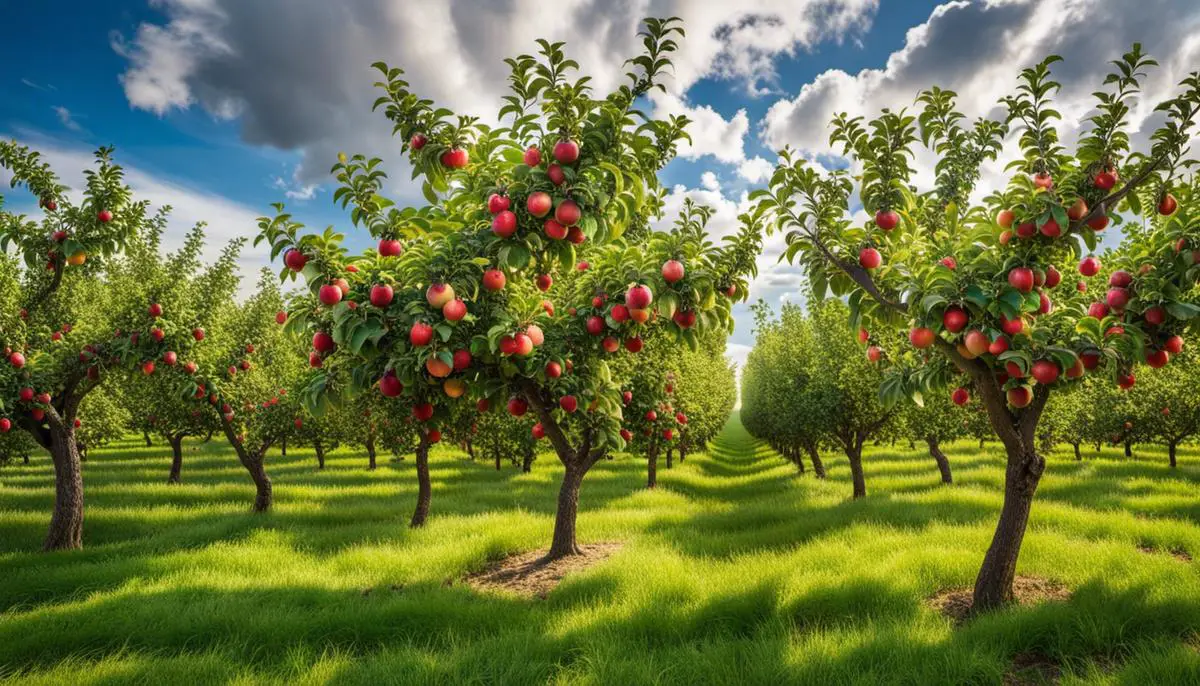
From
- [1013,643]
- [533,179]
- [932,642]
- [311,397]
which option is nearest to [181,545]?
[311,397]

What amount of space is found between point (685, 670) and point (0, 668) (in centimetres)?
664

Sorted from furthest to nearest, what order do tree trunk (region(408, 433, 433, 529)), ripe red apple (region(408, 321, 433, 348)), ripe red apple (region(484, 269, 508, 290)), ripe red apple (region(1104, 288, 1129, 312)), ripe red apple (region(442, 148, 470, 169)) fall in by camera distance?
1. tree trunk (region(408, 433, 433, 529))
2. ripe red apple (region(442, 148, 470, 169))
3. ripe red apple (region(1104, 288, 1129, 312))
4. ripe red apple (region(484, 269, 508, 290))
5. ripe red apple (region(408, 321, 433, 348))

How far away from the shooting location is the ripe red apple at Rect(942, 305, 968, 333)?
15.7 ft

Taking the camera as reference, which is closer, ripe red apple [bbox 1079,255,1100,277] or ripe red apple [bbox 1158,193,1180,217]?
ripe red apple [bbox 1158,193,1180,217]

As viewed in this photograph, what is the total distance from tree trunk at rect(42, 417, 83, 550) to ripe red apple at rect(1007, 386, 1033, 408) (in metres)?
14.5

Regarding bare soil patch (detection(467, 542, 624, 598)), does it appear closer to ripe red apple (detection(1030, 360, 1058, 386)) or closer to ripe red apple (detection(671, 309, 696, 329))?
ripe red apple (detection(671, 309, 696, 329))

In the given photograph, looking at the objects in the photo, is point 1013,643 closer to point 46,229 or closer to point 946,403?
point 946,403

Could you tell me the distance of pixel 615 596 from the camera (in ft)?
24.2

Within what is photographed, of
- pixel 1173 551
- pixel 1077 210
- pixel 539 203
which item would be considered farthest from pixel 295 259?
pixel 1173 551

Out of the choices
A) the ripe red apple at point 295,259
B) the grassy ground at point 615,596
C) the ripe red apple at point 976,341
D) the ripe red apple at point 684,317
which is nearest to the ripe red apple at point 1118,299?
the ripe red apple at point 976,341

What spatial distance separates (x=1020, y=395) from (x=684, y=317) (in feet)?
10.6

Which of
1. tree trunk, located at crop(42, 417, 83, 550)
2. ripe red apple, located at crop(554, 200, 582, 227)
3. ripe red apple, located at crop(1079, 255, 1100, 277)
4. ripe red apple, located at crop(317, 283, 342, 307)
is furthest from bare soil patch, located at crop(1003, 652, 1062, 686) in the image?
tree trunk, located at crop(42, 417, 83, 550)

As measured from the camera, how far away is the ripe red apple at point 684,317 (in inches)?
225

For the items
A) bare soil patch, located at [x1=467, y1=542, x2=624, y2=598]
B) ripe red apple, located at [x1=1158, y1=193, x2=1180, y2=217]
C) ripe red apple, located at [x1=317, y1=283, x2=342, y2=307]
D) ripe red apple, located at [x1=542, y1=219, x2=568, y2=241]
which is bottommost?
bare soil patch, located at [x1=467, y1=542, x2=624, y2=598]
